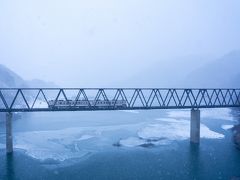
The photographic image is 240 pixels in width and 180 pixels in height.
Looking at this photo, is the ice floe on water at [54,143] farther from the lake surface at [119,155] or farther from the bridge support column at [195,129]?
the bridge support column at [195,129]

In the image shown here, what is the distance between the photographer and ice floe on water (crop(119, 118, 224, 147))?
4806 cm

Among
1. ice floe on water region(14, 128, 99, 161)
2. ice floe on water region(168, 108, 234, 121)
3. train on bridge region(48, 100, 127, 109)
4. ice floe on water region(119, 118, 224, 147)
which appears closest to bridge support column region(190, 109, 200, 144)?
ice floe on water region(119, 118, 224, 147)

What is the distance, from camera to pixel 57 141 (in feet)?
161

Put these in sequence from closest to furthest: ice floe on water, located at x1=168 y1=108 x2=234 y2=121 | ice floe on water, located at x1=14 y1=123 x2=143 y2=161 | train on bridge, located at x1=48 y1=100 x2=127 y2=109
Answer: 1. ice floe on water, located at x1=14 y1=123 x2=143 y2=161
2. train on bridge, located at x1=48 y1=100 x2=127 y2=109
3. ice floe on water, located at x1=168 y1=108 x2=234 y2=121

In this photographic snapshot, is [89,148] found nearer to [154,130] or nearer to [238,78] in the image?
[154,130]

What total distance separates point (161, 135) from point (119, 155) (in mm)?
15755

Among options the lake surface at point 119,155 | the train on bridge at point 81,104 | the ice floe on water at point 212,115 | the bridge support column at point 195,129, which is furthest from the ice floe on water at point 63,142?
the ice floe on water at point 212,115

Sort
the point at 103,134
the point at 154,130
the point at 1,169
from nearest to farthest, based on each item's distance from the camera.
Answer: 1. the point at 1,169
2. the point at 103,134
3. the point at 154,130

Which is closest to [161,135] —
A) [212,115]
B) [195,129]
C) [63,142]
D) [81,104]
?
[195,129]

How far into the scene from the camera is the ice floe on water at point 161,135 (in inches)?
1892

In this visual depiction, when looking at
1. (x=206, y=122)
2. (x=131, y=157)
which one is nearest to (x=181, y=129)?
(x=206, y=122)

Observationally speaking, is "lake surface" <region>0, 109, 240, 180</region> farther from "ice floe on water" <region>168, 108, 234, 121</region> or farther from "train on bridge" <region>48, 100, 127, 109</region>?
"ice floe on water" <region>168, 108, 234, 121</region>

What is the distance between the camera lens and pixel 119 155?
40.6 metres

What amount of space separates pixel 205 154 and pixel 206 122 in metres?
31.3
